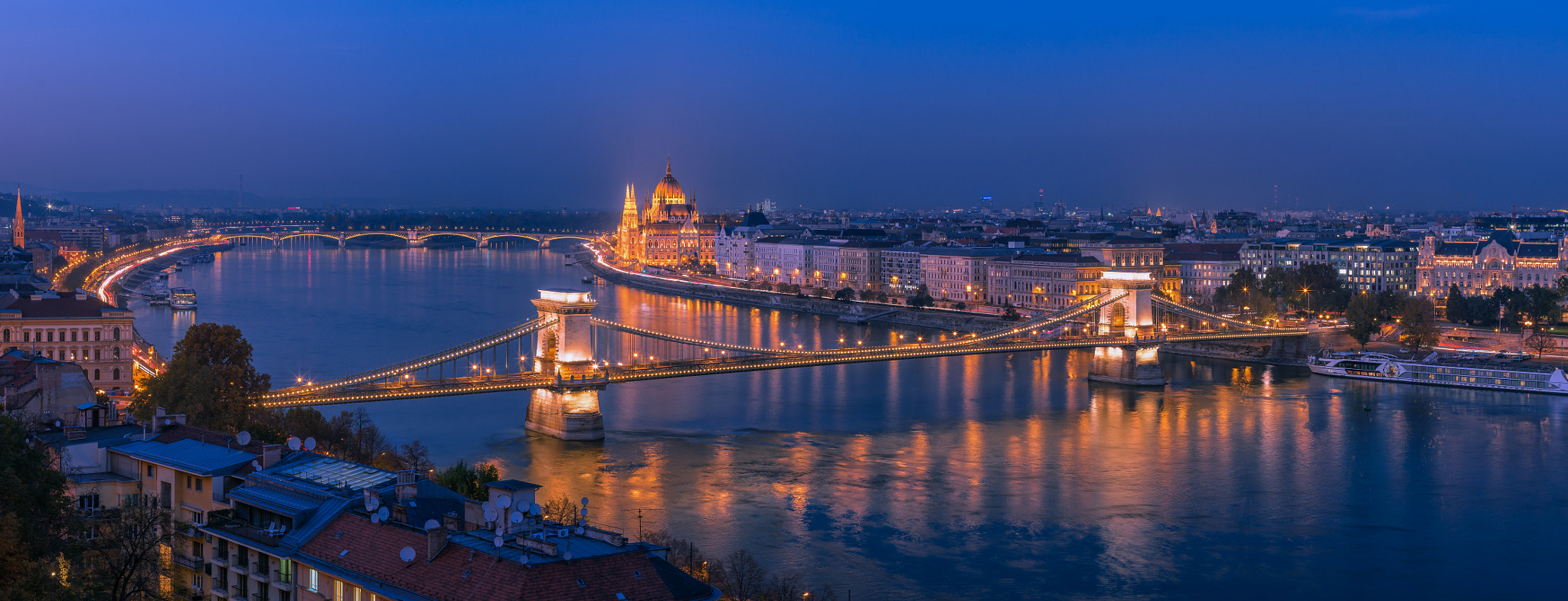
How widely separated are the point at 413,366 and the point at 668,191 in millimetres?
51686

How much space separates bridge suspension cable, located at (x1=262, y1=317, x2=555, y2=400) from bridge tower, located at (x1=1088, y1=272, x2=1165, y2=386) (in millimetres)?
8414

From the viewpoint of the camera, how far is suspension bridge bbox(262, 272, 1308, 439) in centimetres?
1416

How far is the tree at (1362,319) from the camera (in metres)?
23.3

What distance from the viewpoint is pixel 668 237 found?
56500mm

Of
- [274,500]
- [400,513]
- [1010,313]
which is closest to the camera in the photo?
[400,513]

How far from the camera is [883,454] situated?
543 inches

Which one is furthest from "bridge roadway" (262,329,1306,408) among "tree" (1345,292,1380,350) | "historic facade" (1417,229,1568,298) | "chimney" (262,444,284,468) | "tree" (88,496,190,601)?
"historic facade" (1417,229,1568,298)

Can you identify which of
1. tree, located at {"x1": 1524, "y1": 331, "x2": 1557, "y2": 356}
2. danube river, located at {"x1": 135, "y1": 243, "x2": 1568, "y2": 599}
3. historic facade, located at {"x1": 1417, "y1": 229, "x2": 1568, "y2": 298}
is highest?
historic facade, located at {"x1": 1417, "y1": 229, "x2": 1568, "y2": 298}

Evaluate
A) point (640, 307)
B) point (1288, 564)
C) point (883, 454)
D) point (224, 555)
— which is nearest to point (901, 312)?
point (640, 307)

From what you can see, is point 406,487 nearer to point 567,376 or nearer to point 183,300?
point 567,376

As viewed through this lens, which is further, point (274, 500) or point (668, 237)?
point (668, 237)

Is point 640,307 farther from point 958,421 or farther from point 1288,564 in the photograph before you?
point 1288,564

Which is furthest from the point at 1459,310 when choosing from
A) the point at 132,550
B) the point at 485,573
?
the point at 132,550

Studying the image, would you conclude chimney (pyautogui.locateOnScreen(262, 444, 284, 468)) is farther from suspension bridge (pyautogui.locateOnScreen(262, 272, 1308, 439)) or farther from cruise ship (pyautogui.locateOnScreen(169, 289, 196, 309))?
cruise ship (pyautogui.locateOnScreen(169, 289, 196, 309))
